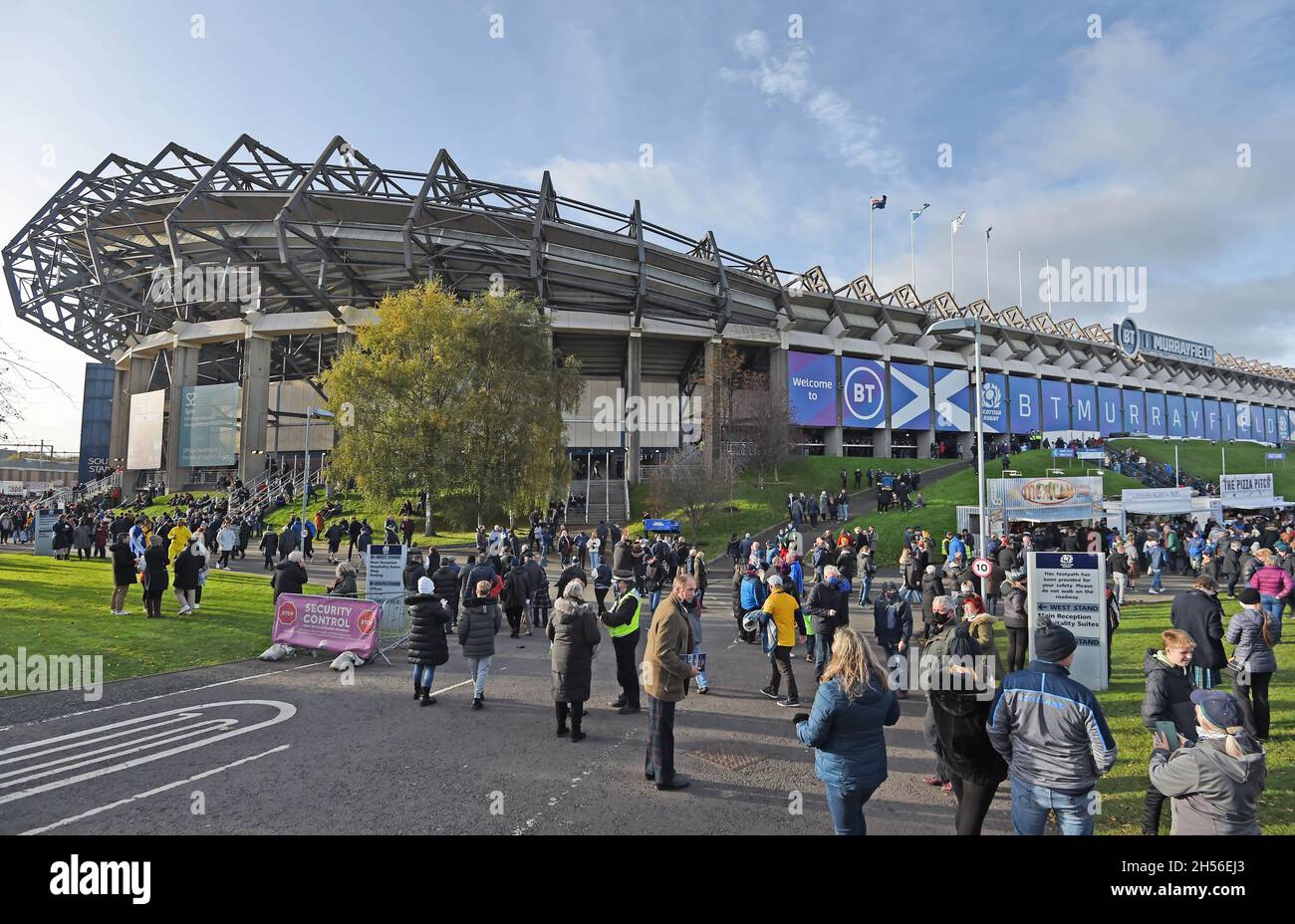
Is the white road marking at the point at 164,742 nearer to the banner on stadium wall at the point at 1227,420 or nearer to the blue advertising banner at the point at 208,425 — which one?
the blue advertising banner at the point at 208,425

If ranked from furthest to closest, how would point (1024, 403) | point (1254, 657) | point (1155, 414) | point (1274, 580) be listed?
point (1155, 414), point (1024, 403), point (1274, 580), point (1254, 657)

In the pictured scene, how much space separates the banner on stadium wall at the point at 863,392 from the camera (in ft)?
159

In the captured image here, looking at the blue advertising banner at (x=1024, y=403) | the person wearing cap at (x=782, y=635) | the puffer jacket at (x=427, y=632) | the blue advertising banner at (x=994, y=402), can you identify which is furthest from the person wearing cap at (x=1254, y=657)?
the blue advertising banner at (x=1024, y=403)

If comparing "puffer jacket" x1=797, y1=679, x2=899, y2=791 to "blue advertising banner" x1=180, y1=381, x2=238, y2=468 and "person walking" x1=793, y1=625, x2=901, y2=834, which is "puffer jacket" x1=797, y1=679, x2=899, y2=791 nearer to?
"person walking" x1=793, y1=625, x2=901, y2=834

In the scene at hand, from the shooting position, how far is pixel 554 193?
38.9 meters

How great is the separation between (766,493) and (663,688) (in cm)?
3049

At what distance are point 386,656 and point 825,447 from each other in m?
43.0

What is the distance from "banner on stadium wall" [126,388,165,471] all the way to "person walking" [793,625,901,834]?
57.1m

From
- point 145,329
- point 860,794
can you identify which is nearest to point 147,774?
point 860,794

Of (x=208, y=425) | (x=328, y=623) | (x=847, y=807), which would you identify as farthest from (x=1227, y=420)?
(x=208, y=425)

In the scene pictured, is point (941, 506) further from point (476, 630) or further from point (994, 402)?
point (994, 402)

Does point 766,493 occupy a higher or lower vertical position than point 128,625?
higher

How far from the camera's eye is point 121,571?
1189 centimetres

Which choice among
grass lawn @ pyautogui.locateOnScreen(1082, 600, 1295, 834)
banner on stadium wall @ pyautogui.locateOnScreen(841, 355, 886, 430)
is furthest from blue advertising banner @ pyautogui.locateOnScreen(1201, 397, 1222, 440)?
grass lawn @ pyautogui.locateOnScreen(1082, 600, 1295, 834)
